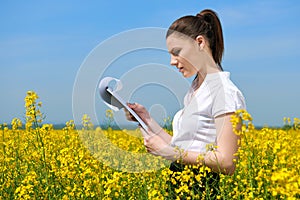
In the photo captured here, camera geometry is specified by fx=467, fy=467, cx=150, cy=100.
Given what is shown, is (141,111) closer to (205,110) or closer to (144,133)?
(144,133)

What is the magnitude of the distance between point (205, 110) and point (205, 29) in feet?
1.64

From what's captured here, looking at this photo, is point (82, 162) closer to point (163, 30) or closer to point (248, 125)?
point (163, 30)

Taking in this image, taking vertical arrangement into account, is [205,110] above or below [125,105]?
below

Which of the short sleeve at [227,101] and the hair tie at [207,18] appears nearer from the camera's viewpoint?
the short sleeve at [227,101]

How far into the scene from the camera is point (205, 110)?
2.62 meters

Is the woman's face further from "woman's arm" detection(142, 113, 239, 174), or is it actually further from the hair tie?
"woman's arm" detection(142, 113, 239, 174)

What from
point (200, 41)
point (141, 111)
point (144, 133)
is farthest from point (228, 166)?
point (200, 41)

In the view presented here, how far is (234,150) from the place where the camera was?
250cm

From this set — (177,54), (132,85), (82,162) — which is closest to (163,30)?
(177,54)

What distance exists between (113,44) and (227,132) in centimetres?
81

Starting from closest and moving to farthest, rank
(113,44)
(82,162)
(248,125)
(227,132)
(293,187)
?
(293,187)
(248,125)
(227,132)
(113,44)
(82,162)

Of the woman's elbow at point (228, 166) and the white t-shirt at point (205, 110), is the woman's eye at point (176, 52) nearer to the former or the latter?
the white t-shirt at point (205, 110)

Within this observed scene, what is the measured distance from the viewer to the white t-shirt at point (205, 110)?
8.41 ft

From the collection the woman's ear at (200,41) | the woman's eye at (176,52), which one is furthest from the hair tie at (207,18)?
the woman's eye at (176,52)
